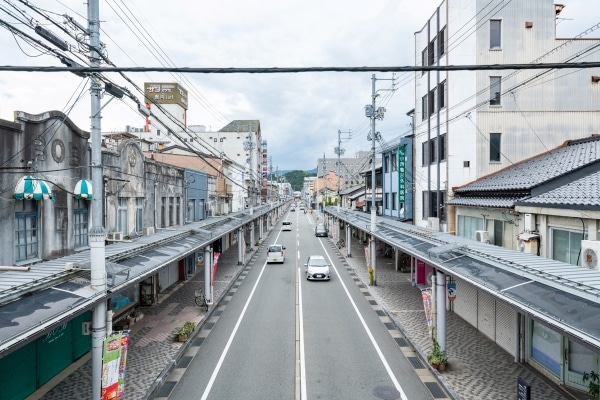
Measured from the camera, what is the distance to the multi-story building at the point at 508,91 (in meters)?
22.0

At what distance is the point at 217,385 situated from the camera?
1314 centimetres

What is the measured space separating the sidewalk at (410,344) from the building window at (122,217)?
471cm

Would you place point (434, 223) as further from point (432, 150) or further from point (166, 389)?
point (166, 389)

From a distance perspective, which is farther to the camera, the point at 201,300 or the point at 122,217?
→ the point at 201,300

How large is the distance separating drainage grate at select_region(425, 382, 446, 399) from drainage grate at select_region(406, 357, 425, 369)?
138 centimetres

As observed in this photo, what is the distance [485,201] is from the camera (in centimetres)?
1858

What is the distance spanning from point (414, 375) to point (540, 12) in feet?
69.9

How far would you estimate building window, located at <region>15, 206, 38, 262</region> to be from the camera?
491 inches

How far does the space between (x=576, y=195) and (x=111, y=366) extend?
14.8 metres

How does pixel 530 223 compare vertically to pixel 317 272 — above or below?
above

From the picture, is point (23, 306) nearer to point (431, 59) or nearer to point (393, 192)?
point (431, 59)

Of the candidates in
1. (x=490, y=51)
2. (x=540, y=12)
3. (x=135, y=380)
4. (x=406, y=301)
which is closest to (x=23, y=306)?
(x=135, y=380)

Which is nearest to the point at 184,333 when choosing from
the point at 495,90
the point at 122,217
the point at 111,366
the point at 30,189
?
the point at 111,366

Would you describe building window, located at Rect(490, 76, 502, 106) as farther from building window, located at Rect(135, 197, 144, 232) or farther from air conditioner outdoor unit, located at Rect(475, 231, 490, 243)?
building window, located at Rect(135, 197, 144, 232)
